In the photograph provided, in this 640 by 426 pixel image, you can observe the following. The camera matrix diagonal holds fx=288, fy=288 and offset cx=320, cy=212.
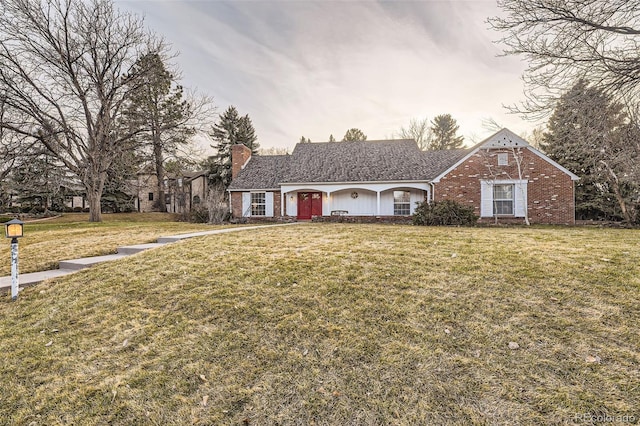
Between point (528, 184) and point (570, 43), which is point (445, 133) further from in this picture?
point (570, 43)

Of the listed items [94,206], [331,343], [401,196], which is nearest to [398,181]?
[401,196]

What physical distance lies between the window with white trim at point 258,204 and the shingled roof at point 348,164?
63cm

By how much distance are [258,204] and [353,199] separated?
21.5ft

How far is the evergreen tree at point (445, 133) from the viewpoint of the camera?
127 ft

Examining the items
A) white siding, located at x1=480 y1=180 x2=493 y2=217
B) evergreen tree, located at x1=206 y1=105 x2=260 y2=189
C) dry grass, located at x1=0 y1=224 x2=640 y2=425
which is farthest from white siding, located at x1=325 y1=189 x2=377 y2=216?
evergreen tree, located at x1=206 y1=105 x2=260 y2=189

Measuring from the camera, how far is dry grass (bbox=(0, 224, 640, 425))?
8.02 ft

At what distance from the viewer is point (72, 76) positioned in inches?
642

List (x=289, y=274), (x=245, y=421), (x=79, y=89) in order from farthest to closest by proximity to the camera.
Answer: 1. (x=79, y=89)
2. (x=289, y=274)
3. (x=245, y=421)

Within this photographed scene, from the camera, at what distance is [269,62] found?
47.8 feet

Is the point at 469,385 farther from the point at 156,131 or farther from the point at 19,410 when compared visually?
the point at 156,131

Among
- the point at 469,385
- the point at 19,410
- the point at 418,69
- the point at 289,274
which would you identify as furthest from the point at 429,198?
the point at 19,410

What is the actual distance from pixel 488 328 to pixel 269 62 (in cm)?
1506

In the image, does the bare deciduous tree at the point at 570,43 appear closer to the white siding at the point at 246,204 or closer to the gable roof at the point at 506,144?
the gable roof at the point at 506,144

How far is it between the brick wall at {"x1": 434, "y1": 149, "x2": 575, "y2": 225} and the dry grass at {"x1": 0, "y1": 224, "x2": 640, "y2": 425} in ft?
35.7
